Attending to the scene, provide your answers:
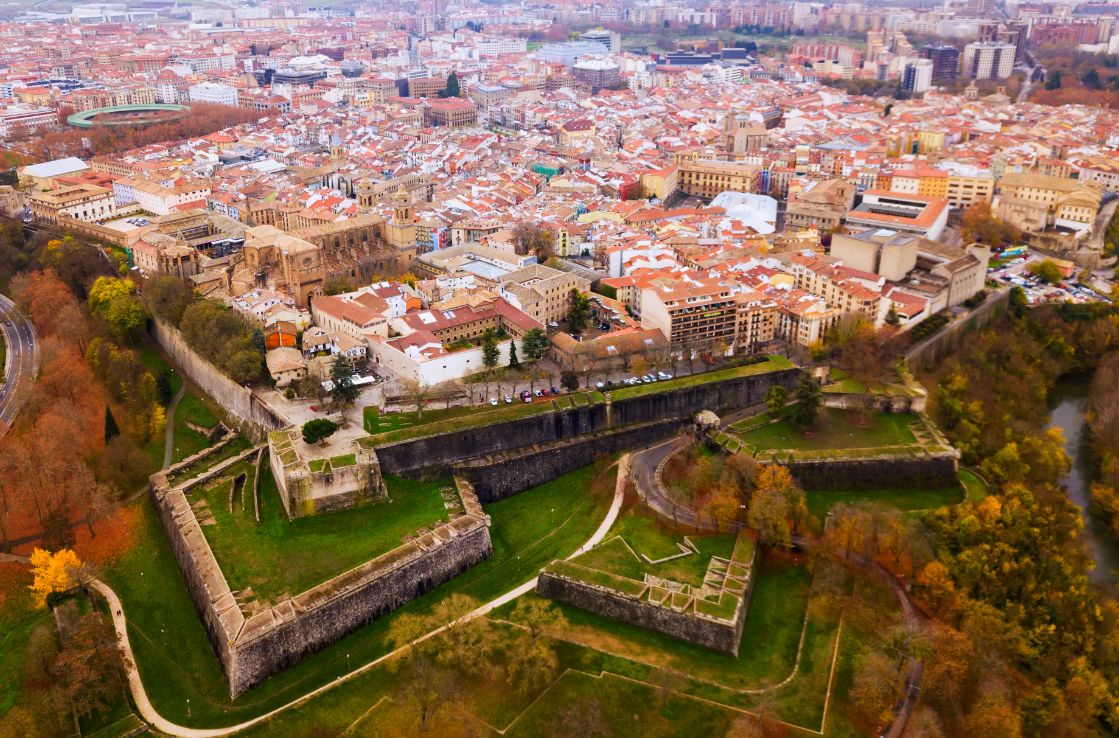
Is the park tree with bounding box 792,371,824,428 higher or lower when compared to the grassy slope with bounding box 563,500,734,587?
higher

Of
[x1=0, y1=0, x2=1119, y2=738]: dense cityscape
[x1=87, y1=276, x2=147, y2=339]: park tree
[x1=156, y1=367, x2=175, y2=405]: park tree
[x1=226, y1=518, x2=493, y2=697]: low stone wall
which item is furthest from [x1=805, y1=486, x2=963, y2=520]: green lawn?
[x1=87, y1=276, x2=147, y2=339]: park tree

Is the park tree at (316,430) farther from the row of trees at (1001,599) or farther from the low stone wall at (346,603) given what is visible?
the row of trees at (1001,599)

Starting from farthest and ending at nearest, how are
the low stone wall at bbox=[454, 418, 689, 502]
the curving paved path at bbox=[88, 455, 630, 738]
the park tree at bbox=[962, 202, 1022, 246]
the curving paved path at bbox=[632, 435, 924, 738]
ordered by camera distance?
1. the park tree at bbox=[962, 202, 1022, 246]
2. the low stone wall at bbox=[454, 418, 689, 502]
3. the curving paved path at bbox=[632, 435, 924, 738]
4. the curving paved path at bbox=[88, 455, 630, 738]

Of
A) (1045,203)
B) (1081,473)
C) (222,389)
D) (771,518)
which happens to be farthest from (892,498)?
(1045,203)

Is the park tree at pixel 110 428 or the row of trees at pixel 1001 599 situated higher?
the park tree at pixel 110 428

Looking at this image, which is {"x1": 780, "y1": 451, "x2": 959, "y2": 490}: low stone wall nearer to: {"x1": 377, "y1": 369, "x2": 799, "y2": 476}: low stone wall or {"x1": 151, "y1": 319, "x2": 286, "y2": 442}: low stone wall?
{"x1": 377, "y1": 369, "x2": 799, "y2": 476}: low stone wall

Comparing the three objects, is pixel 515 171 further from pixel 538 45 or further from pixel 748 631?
pixel 538 45

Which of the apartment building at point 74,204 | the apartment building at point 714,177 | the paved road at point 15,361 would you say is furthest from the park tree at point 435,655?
the apartment building at point 714,177

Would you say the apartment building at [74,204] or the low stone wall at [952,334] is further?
the apartment building at [74,204]
